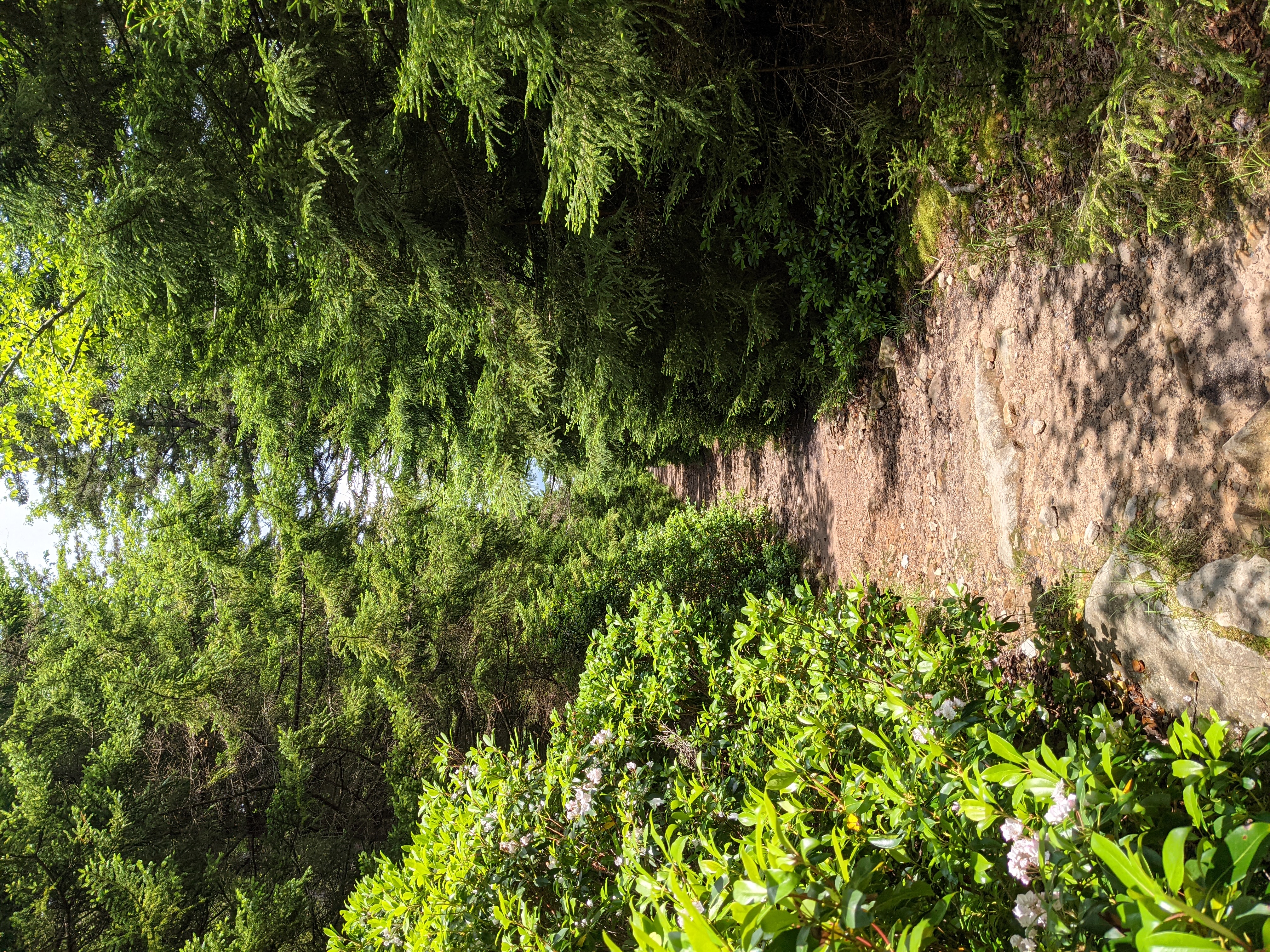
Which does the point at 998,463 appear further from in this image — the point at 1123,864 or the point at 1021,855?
the point at 1123,864

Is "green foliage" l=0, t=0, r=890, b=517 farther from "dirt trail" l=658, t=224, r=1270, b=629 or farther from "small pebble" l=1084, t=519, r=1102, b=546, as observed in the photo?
"small pebble" l=1084, t=519, r=1102, b=546

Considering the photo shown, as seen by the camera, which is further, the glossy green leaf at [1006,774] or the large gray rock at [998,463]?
the large gray rock at [998,463]

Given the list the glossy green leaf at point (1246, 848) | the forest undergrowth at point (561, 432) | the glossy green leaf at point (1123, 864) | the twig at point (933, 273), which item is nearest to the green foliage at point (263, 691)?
the forest undergrowth at point (561, 432)

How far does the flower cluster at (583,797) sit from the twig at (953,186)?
141 inches

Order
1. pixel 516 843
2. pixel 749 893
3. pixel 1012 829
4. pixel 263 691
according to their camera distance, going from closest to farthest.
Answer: pixel 749 893 < pixel 1012 829 < pixel 516 843 < pixel 263 691

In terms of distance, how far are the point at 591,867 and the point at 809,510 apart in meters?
4.54

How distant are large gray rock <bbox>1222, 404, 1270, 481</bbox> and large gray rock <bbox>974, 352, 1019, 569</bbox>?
42.1 inches

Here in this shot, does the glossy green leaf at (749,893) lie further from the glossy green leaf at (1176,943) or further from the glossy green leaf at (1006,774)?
the glossy green leaf at (1006,774)

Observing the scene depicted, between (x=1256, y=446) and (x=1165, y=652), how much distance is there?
78 cm

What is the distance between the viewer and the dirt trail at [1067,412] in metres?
2.19

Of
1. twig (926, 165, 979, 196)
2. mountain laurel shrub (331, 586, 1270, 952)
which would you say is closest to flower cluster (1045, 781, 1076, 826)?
mountain laurel shrub (331, 586, 1270, 952)

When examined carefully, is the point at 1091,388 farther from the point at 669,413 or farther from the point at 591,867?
the point at 669,413

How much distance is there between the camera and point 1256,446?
2.08 meters

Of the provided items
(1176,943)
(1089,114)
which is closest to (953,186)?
(1089,114)
